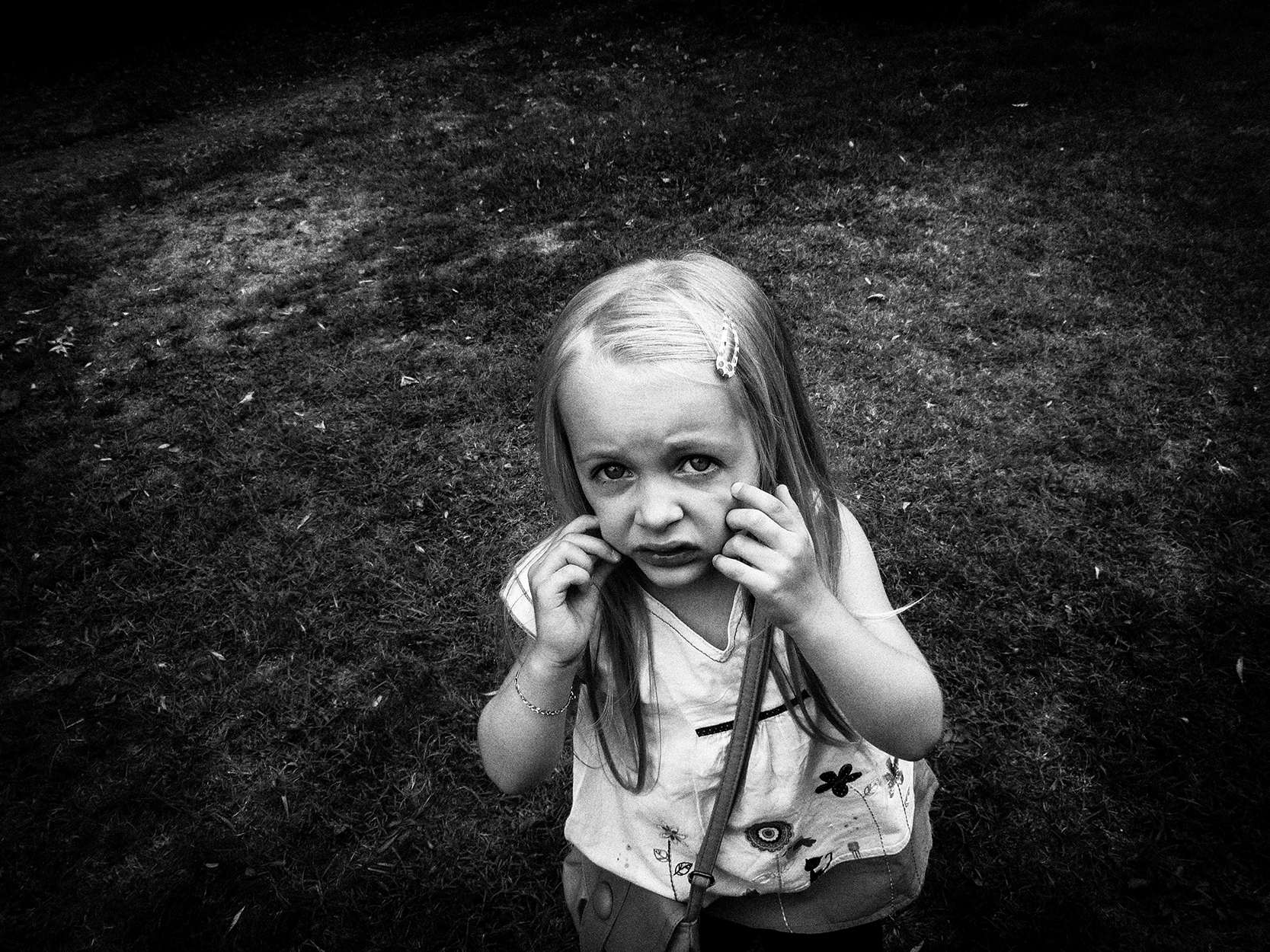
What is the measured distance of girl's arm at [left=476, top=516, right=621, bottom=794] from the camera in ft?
4.78

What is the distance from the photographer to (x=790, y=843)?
5.53 ft

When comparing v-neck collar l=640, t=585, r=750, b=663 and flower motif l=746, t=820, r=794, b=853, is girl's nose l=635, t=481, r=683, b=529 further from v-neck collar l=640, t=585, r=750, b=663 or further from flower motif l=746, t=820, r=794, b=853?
flower motif l=746, t=820, r=794, b=853

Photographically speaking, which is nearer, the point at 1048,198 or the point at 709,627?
the point at 709,627

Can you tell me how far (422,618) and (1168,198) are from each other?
20.1 feet

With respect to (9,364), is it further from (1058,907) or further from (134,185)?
(1058,907)

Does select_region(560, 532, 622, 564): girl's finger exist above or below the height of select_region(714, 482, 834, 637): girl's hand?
below

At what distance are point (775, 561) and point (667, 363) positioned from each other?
15.7 inches

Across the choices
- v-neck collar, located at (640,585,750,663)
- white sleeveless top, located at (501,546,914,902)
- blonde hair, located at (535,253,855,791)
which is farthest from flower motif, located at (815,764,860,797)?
v-neck collar, located at (640,585,750,663)

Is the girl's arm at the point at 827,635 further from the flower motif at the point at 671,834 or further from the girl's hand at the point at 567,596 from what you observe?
the flower motif at the point at 671,834

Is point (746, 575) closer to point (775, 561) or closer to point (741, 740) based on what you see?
point (775, 561)

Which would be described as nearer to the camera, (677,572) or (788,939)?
(677,572)

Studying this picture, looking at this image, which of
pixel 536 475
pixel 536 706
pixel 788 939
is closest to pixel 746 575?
pixel 536 706

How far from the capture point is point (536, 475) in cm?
419

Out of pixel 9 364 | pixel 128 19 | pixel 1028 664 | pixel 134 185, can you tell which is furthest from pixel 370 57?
pixel 1028 664
